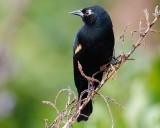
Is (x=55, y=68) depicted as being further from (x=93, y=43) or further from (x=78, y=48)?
(x=93, y=43)

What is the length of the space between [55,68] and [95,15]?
5.28 metres

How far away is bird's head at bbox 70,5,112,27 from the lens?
580 centimetres

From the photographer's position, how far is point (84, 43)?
5832mm

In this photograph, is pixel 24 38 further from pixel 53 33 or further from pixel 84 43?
pixel 84 43

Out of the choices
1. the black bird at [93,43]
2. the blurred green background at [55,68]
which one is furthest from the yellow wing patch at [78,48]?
the blurred green background at [55,68]

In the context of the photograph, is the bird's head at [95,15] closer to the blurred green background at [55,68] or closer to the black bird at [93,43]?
the black bird at [93,43]

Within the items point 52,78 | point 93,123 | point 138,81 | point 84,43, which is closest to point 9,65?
point 52,78

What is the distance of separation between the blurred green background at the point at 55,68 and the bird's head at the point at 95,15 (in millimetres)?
560

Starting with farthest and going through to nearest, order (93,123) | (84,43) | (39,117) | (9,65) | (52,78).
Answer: (52,78)
(9,65)
(39,117)
(93,123)
(84,43)

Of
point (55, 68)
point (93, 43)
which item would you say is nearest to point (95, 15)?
point (93, 43)

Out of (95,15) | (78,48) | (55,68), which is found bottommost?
(55,68)

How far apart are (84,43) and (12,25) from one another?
202 centimetres

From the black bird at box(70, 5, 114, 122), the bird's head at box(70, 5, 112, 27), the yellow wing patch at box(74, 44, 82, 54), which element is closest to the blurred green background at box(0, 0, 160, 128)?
the black bird at box(70, 5, 114, 122)

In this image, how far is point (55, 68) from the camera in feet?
36.4
